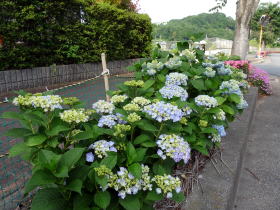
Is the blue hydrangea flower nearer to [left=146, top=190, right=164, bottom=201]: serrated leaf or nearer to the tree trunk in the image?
[left=146, top=190, right=164, bottom=201]: serrated leaf

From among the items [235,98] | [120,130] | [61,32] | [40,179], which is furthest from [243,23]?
[40,179]

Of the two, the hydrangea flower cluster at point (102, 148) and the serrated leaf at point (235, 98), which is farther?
the serrated leaf at point (235, 98)

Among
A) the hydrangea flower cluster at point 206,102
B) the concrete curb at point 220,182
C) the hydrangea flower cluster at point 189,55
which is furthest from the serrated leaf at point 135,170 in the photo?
the hydrangea flower cluster at point 189,55

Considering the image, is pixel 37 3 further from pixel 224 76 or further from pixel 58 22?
pixel 224 76

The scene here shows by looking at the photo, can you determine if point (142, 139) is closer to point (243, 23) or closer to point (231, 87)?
point (231, 87)

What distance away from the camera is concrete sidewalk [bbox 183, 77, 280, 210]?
6.95ft

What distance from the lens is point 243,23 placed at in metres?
8.61

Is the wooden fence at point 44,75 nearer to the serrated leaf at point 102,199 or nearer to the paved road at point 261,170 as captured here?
the paved road at point 261,170

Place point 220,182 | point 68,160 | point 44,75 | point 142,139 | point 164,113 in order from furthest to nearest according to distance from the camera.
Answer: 1. point 44,75
2. point 220,182
3. point 142,139
4. point 164,113
5. point 68,160

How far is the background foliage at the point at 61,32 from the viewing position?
7.11 metres

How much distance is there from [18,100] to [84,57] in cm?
781

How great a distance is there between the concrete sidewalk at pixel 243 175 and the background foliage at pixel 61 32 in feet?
19.8

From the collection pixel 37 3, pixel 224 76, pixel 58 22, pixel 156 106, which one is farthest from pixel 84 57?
pixel 156 106

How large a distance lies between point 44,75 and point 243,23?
6.52 m
